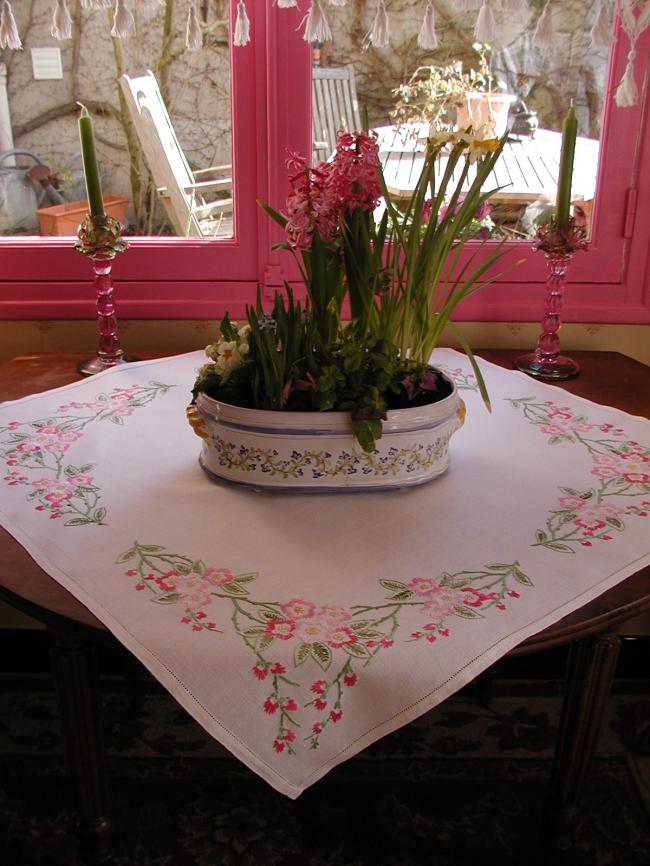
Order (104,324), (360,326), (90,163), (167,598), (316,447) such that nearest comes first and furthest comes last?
(167,598) → (316,447) → (360,326) → (90,163) → (104,324)

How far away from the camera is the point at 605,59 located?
5.41ft

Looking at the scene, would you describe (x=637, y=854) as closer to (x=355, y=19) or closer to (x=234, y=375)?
(x=234, y=375)

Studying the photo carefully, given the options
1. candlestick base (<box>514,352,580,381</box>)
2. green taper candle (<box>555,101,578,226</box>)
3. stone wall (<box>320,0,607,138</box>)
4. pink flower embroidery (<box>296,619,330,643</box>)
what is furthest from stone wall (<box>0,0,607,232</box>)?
pink flower embroidery (<box>296,619,330,643</box>)

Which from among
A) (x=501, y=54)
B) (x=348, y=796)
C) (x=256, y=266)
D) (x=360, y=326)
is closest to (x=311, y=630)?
(x=360, y=326)

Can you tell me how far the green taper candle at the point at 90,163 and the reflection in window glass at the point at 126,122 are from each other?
0.26m

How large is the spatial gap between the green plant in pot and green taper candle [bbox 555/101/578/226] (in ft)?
1.39

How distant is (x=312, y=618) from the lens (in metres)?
0.84

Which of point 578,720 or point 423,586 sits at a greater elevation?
point 423,586

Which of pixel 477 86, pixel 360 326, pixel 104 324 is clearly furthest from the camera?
pixel 477 86

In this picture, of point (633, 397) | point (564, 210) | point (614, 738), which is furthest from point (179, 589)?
point (614, 738)

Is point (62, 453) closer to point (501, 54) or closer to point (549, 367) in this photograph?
point (549, 367)

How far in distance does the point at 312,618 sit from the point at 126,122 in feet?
4.23

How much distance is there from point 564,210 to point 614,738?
1093 millimetres

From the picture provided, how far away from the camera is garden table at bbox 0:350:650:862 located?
81cm
